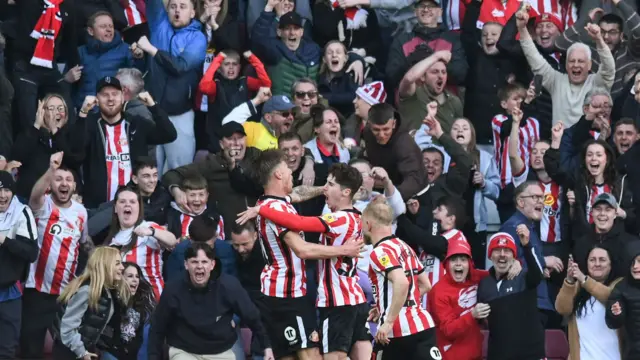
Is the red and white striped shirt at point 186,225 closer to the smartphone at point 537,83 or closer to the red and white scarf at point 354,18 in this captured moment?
the red and white scarf at point 354,18

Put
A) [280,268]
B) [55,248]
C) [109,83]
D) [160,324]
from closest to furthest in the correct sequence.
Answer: [280,268]
[160,324]
[55,248]
[109,83]

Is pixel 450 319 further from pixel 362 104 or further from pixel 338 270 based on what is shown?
pixel 362 104

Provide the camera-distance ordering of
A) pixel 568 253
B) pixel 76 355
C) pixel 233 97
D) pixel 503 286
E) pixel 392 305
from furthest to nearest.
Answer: pixel 233 97, pixel 568 253, pixel 503 286, pixel 76 355, pixel 392 305

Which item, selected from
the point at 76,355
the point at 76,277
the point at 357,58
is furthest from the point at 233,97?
the point at 76,355

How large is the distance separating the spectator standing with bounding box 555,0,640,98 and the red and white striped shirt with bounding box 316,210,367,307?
513 centimetres

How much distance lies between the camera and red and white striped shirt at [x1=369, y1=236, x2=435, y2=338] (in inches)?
514

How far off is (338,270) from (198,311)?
1323 millimetres

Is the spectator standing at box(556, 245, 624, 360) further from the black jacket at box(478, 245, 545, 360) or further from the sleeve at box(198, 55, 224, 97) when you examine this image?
the sleeve at box(198, 55, 224, 97)

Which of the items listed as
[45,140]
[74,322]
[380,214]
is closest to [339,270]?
[380,214]

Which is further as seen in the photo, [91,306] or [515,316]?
[515,316]

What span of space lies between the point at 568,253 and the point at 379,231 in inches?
125

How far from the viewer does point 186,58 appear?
17266 mm

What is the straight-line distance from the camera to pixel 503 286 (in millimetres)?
14797

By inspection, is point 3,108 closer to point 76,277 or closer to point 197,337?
point 76,277
